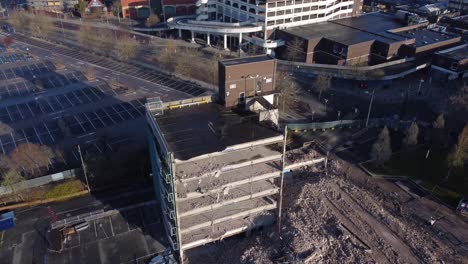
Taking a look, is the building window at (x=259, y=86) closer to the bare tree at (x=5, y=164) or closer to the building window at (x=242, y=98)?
the building window at (x=242, y=98)

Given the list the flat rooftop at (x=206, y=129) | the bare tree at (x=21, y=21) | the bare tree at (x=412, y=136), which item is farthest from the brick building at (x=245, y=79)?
the bare tree at (x=21, y=21)

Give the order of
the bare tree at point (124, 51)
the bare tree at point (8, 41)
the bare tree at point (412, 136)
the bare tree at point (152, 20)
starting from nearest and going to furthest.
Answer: the bare tree at point (412, 136) < the bare tree at point (124, 51) < the bare tree at point (8, 41) < the bare tree at point (152, 20)

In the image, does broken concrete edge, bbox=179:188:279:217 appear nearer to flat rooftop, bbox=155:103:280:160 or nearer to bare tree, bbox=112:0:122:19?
flat rooftop, bbox=155:103:280:160

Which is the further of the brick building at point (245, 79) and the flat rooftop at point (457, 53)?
the flat rooftop at point (457, 53)

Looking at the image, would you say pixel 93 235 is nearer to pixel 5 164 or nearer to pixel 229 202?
pixel 229 202

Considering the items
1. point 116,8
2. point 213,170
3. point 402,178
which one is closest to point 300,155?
point 402,178

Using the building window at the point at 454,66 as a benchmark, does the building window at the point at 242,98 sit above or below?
above

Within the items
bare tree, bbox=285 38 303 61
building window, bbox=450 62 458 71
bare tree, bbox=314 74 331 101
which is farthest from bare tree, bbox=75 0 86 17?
Answer: building window, bbox=450 62 458 71
